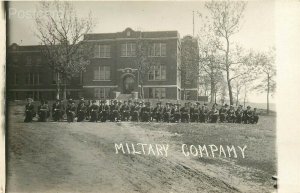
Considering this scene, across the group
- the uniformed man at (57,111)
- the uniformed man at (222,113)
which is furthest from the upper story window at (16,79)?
the uniformed man at (222,113)

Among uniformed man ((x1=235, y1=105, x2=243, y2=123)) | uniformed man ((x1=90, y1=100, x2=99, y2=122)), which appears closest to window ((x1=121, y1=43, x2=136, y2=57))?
uniformed man ((x1=90, y1=100, x2=99, y2=122))

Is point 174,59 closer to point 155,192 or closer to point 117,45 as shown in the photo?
point 117,45

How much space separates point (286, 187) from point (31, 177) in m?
2.36

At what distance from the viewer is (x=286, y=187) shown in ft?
10.8

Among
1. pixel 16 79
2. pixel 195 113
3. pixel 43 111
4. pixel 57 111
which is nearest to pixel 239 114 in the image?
pixel 195 113

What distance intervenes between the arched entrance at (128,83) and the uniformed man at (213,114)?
833 millimetres

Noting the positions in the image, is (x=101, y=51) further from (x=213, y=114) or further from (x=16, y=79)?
(x=213, y=114)

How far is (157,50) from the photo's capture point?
12.1 ft

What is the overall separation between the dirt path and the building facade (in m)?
0.37

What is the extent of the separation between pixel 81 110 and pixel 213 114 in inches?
52.4

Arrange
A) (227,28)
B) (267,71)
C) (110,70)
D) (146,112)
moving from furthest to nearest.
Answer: (110,70) < (146,112) < (227,28) < (267,71)

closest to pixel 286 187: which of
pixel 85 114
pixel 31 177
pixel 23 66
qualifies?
pixel 85 114

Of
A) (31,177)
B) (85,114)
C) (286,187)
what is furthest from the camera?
(85,114)

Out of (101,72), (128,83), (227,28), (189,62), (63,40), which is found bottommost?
(128,83)
